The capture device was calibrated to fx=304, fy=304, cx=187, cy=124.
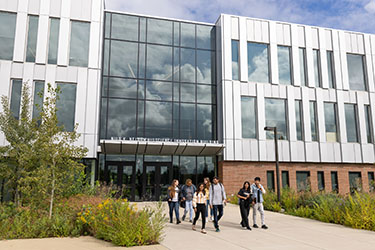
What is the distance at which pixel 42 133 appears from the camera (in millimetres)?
11227

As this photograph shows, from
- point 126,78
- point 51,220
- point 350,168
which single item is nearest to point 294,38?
point 350,168

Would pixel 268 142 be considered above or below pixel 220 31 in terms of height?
below

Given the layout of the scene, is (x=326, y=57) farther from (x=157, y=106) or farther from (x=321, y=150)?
(x=157, y=106)

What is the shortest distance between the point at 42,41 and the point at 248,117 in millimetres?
14807

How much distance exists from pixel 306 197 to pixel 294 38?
46.0ft

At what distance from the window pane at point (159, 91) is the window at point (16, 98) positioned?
8.05 m

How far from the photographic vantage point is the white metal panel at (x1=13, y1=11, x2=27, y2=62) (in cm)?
1906

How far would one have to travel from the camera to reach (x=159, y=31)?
22781 millimetres

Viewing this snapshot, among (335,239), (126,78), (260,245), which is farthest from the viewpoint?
(126,78)

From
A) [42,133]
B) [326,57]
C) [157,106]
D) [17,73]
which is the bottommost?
[42,133]

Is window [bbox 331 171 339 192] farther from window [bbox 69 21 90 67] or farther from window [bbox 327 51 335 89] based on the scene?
window [bbox 69 21 90 67]

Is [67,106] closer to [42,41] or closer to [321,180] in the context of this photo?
[42,41]

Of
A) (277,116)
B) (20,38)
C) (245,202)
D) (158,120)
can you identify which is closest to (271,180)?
(277,116)

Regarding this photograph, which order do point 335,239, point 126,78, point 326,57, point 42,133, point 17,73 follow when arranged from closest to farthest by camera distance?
point 335,239, point 42,133, point 17,73, point 126,78, point 326,57
